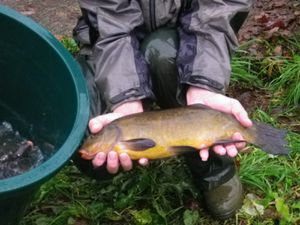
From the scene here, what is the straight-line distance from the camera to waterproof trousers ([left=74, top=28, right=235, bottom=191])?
2.65 m

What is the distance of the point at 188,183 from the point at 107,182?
0.33 metres

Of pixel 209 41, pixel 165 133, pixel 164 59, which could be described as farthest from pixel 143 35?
pixel 165 133

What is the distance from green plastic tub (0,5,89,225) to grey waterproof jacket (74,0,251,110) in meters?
0.25

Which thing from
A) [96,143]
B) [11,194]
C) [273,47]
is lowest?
[273,47]

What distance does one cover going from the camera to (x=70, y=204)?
9.30 feet

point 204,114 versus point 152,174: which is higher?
point 204,114

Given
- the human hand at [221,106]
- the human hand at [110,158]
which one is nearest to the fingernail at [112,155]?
the human hand at [110,158]

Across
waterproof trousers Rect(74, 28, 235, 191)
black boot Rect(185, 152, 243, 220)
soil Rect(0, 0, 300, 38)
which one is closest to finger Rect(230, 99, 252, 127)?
waterproof trousers Rect(74, 28, 235, 191)

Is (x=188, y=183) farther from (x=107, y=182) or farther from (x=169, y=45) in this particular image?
(x=169, y=45)

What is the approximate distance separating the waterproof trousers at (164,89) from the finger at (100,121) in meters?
0.25

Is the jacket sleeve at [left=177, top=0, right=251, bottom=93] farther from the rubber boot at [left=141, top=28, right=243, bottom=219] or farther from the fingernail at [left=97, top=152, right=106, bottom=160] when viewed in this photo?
the fingernail at [left=97, top=152, right=106, bottom=160]

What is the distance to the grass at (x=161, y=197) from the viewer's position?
9.14ft

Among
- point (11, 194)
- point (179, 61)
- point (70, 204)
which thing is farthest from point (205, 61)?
point (11, 194)

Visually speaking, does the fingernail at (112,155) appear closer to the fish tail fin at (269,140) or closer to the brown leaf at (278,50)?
the fish tail fin at (269,140)
